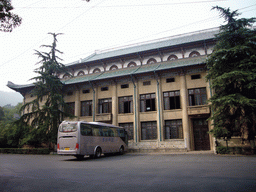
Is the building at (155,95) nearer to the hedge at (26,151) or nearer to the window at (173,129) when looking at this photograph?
the window at (173,129)

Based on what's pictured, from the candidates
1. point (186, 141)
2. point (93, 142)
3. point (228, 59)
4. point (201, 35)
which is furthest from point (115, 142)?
point (201, 35)

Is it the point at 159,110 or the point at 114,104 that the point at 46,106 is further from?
the point at 159,110

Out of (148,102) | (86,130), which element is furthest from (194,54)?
(86,130)

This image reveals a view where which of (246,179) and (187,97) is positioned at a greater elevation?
(187,97)

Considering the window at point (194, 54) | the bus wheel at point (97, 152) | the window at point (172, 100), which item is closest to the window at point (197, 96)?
the window at point (172, 100)

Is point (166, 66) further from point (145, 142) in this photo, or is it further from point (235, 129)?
point (235, 129)

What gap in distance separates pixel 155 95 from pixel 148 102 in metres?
1.30

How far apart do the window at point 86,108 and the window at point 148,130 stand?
335 inches

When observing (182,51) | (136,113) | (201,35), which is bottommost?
(136,113)

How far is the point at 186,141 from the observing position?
23750mm

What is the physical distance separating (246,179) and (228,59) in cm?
1406

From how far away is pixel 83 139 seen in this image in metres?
16.9

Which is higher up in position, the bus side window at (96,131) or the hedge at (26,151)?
the bus side window at (96,131)

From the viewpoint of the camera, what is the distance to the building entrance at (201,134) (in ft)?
80.0
